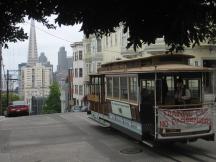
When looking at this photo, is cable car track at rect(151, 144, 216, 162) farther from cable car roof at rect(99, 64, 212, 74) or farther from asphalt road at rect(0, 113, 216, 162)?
cable car roof at rect(99, 64, 212, 74)

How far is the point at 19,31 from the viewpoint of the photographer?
6793mm

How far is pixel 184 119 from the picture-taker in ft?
45.3

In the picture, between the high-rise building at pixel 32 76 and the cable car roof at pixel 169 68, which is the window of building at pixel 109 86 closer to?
the cable car roof at pixel 169 68

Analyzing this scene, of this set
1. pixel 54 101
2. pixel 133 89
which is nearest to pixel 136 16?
pixel 133 89

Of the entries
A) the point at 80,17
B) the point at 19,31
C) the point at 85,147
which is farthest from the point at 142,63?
the point at 80,17

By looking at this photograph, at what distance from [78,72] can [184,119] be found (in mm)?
57722

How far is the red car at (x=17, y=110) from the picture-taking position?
36.9 meters

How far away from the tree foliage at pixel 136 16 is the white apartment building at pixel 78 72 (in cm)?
6342

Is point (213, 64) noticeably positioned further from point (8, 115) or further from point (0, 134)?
point (0, 134)

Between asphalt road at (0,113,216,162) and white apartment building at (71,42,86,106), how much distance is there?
49.8 meters

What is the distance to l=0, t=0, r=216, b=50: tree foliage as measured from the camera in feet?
15.1

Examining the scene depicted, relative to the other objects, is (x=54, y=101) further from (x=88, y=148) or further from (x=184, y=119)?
(x=184, y=119)

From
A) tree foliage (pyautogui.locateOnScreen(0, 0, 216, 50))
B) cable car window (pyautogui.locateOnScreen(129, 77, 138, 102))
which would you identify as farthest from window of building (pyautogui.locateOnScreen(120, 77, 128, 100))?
tree foliage (pyautogui.locateOnScreen(0, 0, 216, 50))

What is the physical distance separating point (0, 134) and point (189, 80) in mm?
9339
